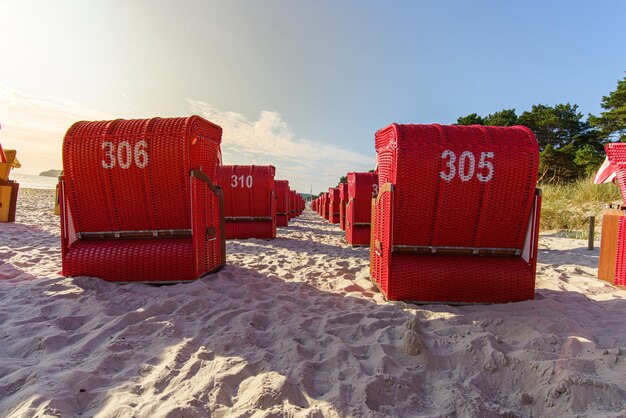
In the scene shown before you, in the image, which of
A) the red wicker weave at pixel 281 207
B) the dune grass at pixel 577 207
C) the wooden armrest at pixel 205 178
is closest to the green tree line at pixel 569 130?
the dune grass at pixel 577 207

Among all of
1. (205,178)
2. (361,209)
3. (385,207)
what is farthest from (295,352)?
(361,209)

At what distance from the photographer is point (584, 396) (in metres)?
1.90

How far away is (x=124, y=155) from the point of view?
4148 millimetres

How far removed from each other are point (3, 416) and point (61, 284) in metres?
2.69

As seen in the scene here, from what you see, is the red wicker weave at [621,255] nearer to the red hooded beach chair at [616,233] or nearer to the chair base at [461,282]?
the red hooded beach chair at [616,233]

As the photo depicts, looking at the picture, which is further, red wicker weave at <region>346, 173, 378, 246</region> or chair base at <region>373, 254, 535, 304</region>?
red wicker weave at <region>346, 173, 378, 246</region>

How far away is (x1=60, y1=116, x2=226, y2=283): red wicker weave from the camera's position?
415cm

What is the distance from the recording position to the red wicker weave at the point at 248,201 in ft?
30.2

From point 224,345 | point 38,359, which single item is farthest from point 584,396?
point 38,359

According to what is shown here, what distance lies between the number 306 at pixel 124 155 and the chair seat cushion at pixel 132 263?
115 centimetres

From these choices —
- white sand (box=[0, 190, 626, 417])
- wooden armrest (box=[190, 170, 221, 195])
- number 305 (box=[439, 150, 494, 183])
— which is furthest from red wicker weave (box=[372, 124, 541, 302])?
wooden armrest (box=[190, 170, 221, 195])

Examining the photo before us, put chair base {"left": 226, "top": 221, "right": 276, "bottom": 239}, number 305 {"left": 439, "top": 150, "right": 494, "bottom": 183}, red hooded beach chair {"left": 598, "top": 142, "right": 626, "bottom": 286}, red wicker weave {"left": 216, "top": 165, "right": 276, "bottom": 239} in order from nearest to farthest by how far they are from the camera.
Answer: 1. number 305 {"left": 439, "top": 150, "right": 494, "bottom": 183}
2. red hooded beach chair {"left": 598, "top": 142, "right": 626, "bottom": 286}
3. red wicker weave {"left": 216, "top": 165, "right": 276, "bottom": 239}
4. chair base {"left": 226, "top": 221, "right": 276, "bottom": 239}

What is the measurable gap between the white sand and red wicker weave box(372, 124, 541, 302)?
0.90ft

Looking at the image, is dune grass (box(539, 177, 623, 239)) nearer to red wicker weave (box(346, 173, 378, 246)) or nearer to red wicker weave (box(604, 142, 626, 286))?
red wicker weave (box(604, 142, 626, 286))
